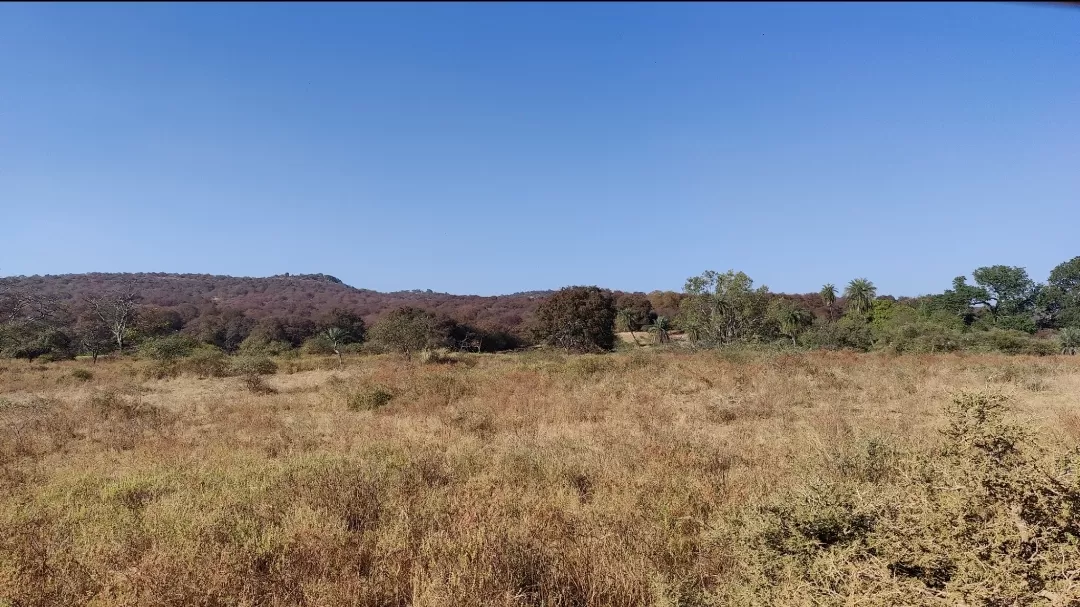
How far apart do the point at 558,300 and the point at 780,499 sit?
154 ft

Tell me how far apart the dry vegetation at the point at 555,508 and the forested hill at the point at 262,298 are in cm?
5564

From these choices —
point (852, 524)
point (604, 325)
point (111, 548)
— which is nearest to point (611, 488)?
point (852, 524)

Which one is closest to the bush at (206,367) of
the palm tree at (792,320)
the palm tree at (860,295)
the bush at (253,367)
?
the bush at (253,367)

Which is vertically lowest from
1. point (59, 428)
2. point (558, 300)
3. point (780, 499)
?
point (59, 428)

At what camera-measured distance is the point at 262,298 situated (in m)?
99.0

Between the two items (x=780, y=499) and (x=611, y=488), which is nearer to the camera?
(x=780, y=499)

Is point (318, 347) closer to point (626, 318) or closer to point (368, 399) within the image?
point (368, 399)

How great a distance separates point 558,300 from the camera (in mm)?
50250

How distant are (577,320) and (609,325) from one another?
152 inches

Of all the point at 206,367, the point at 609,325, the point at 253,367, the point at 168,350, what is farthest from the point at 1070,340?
the point at 168,350

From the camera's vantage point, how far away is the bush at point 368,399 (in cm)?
1182

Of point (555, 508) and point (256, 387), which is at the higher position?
point (555, 508)

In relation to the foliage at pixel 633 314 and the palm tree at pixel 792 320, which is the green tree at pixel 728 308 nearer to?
the palm tree at pixel 792 320

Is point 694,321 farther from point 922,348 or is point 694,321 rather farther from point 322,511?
point 322,511
